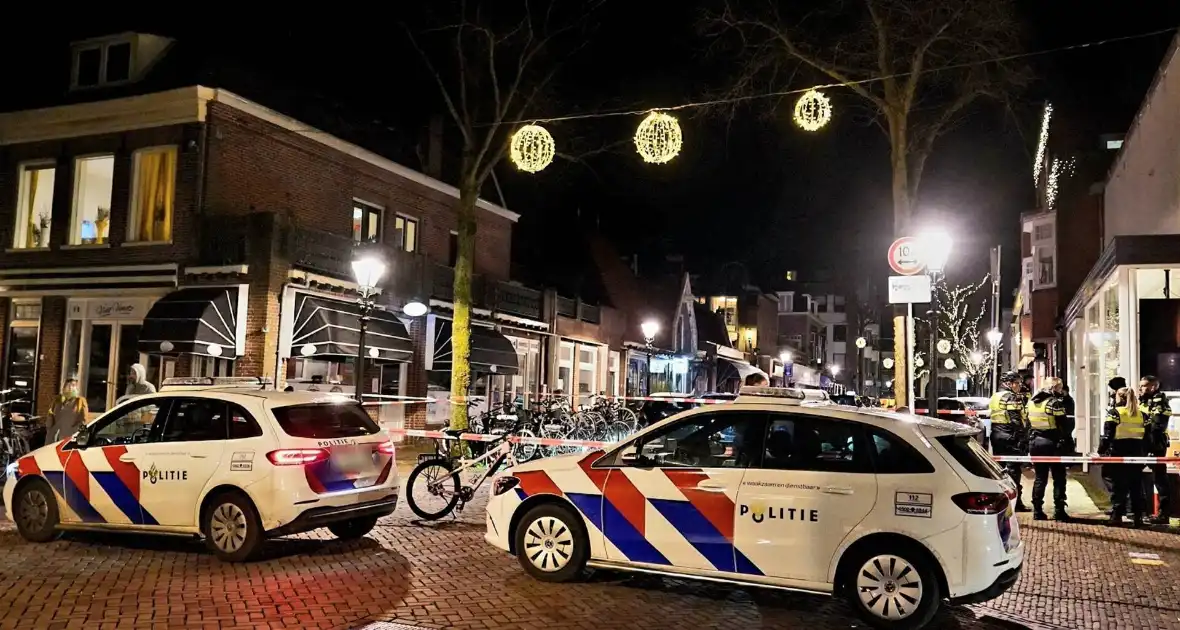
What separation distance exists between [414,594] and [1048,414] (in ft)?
28.2

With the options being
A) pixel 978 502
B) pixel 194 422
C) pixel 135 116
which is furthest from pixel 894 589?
pixel 135 116

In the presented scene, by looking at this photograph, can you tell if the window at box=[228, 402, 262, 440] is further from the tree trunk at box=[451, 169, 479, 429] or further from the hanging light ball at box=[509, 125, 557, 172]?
the tree trunk at box=[451, 169, 479, 429]

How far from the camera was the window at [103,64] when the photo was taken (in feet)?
62.0

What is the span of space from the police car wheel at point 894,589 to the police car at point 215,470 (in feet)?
15.1

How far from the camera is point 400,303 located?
21.3 meters

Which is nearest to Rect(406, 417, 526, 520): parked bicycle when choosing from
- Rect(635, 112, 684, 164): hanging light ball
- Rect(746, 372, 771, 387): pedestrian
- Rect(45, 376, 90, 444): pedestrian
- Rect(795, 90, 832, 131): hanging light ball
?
Rect(746, 372, 771, 387): pedestrian

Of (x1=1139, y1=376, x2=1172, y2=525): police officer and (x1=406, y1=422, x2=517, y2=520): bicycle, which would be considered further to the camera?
(x1=1139, y1=376, x2=1172, y2=525): police officer

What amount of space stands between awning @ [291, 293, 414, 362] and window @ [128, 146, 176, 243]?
3011 mm

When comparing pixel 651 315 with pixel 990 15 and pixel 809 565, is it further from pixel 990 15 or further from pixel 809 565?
pixel 809 565

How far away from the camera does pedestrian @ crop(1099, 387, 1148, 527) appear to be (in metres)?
10.9

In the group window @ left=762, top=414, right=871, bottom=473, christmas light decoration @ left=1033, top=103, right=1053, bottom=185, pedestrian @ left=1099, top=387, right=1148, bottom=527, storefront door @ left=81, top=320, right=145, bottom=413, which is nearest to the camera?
window @ left=762, top=414, right=871, bottom=473

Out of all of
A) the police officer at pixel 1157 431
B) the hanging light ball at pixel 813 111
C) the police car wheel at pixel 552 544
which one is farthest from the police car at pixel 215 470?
the police officer at pixel 1157 431

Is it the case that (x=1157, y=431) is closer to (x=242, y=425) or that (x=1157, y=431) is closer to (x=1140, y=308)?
(x=1140, y=308)

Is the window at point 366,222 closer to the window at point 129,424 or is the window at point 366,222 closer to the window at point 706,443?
the window at point 129,424
